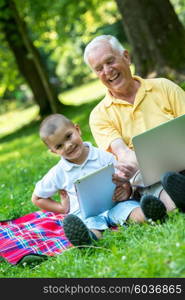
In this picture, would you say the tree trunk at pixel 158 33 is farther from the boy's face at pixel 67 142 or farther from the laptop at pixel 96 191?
the laptop at pixel 96 191

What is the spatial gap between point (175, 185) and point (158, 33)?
6.51 metres

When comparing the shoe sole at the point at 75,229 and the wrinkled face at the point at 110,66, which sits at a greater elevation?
the wrinkled face at the point at 110,66

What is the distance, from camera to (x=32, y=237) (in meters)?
4.47

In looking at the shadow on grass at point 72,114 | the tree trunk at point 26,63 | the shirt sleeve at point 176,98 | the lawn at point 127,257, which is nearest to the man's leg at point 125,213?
the lawn at point 127,257

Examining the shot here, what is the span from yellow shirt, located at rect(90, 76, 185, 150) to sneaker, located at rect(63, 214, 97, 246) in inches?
37.3

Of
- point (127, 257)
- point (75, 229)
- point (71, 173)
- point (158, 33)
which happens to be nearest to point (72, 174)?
point (71, 173)

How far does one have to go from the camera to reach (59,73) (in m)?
37.0

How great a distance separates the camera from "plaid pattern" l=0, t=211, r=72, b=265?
4.20 meters

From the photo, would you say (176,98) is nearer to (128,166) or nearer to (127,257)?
(128,166)

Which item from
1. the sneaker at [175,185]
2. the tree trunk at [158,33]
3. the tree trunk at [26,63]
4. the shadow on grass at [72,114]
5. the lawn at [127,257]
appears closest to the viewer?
the lawn at [127,257]

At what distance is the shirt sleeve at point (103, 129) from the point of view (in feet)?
14.6

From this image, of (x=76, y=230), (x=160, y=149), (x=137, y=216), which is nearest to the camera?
(x=76, y=230)

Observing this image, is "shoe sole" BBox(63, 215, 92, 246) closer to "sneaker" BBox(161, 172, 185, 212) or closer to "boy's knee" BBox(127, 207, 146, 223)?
"boy's knee" BBox(127, 207, 146, 223)

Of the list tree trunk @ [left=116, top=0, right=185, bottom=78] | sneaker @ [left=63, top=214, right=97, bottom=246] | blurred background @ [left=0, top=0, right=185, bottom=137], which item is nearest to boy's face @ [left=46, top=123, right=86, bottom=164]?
sneaker @ [left=63, top=214, right=97, bottom=246]
